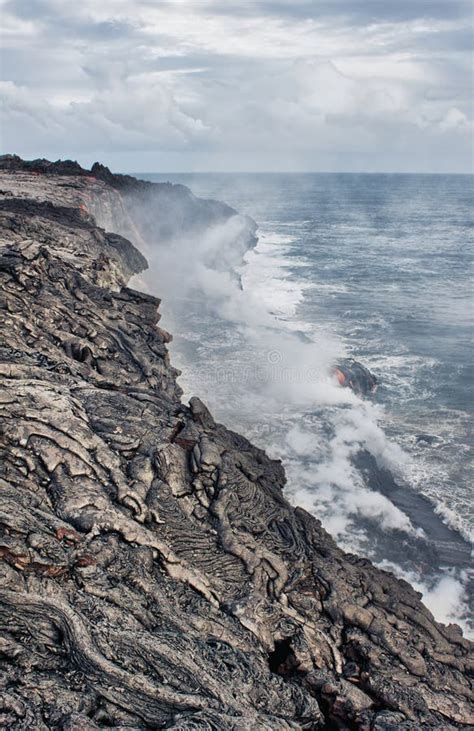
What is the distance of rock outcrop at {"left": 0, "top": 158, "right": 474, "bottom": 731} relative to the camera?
459 inches

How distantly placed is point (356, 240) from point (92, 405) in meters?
109

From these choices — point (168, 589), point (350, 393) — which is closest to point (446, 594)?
point (168, 589)

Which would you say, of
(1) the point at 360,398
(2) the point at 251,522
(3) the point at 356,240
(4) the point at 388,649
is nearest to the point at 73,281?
(2) the point at 251,522

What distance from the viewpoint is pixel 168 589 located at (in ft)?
47.1

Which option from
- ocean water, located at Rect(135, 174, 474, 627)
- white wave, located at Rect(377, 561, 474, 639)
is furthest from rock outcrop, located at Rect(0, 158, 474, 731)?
ocean water, located at Rect(135, 174, 474, 627)

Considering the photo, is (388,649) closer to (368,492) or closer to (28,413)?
(28,413)

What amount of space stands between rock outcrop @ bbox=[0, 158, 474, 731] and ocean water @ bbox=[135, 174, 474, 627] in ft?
30.6

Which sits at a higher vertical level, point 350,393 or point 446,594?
point 350,393

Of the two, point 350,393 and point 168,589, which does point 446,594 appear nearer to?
point 168,589

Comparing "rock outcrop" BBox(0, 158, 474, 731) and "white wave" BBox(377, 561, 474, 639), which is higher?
"rock outcrop" BBox(0, 158, 474, 731)

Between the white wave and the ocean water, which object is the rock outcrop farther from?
the ocean water

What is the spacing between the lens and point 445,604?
2434cm

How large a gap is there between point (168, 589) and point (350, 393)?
29122 millimetres

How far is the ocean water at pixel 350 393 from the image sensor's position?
28531mm
